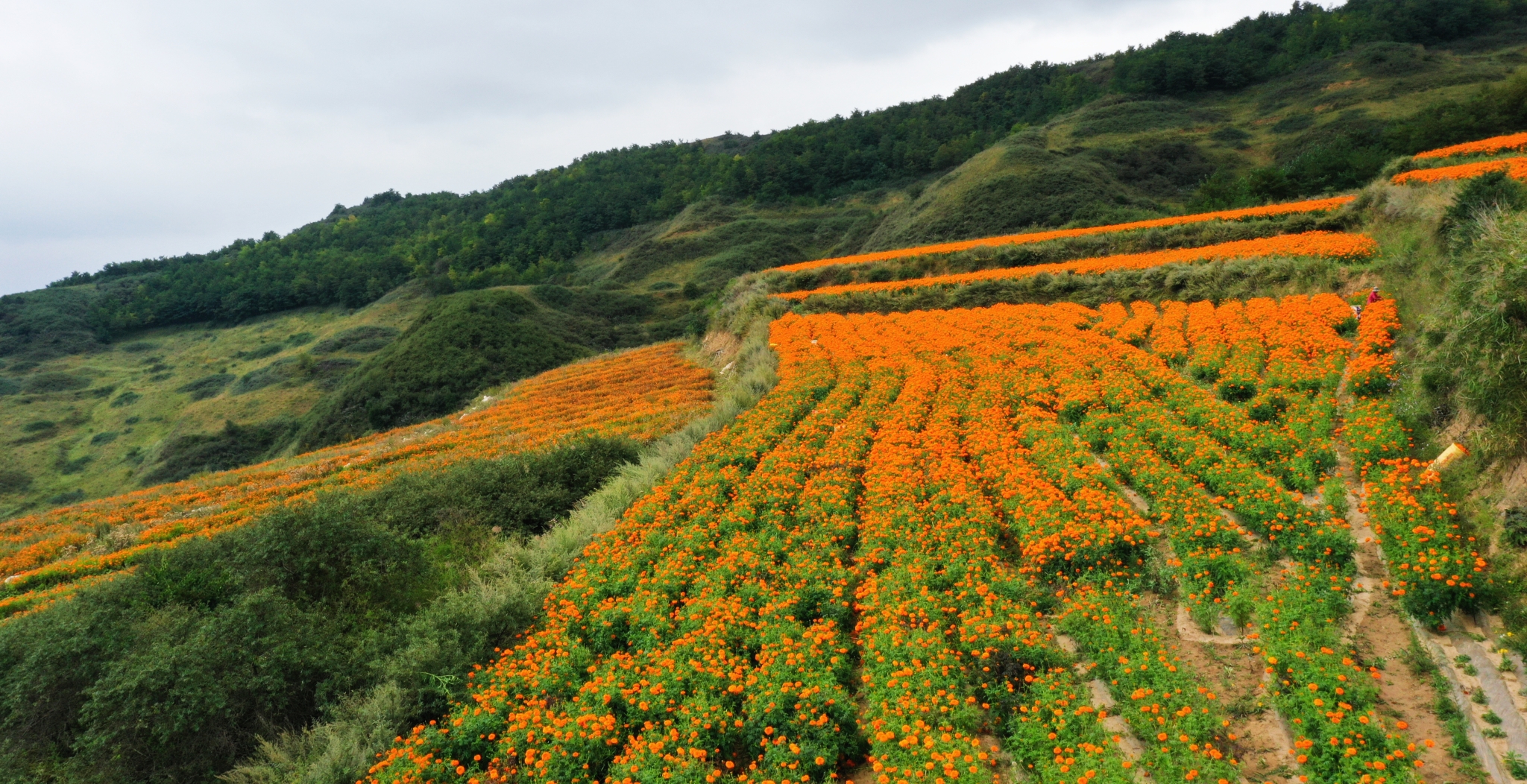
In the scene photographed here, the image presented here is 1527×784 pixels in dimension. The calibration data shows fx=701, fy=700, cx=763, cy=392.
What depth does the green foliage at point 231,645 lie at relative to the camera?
7832mm

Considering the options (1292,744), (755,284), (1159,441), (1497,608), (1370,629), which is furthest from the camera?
(755,284)

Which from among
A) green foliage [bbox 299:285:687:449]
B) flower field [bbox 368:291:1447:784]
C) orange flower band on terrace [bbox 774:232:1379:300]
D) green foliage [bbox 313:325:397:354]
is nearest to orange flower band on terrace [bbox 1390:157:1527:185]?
orange flower band on terrace [bbox 774:232:1379:300]

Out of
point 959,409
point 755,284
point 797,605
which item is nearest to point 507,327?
point 755,284

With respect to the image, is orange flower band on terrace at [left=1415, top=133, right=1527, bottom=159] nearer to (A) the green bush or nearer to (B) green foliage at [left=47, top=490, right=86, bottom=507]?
(A) the green bush

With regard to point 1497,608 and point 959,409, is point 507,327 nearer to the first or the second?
point 959,409

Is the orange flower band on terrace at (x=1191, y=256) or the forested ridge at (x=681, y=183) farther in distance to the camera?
the forested ridge at (x=681, y=183)

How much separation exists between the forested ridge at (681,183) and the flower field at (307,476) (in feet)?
255

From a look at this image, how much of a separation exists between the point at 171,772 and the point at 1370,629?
12.6 m

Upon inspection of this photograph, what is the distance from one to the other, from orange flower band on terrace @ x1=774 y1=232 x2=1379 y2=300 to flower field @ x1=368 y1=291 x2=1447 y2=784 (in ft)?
16.5

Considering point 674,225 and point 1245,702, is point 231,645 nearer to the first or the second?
point 1245,702

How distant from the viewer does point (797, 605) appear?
875 cm

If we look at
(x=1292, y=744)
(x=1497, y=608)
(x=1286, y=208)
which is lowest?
(x=1292, y=744)

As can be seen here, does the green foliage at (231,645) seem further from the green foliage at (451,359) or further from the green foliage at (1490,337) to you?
the green foliage at (451,359)

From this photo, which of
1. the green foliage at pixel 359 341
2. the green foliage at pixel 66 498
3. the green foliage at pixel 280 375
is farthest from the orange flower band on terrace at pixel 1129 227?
the green foliage at pixel 359 341
